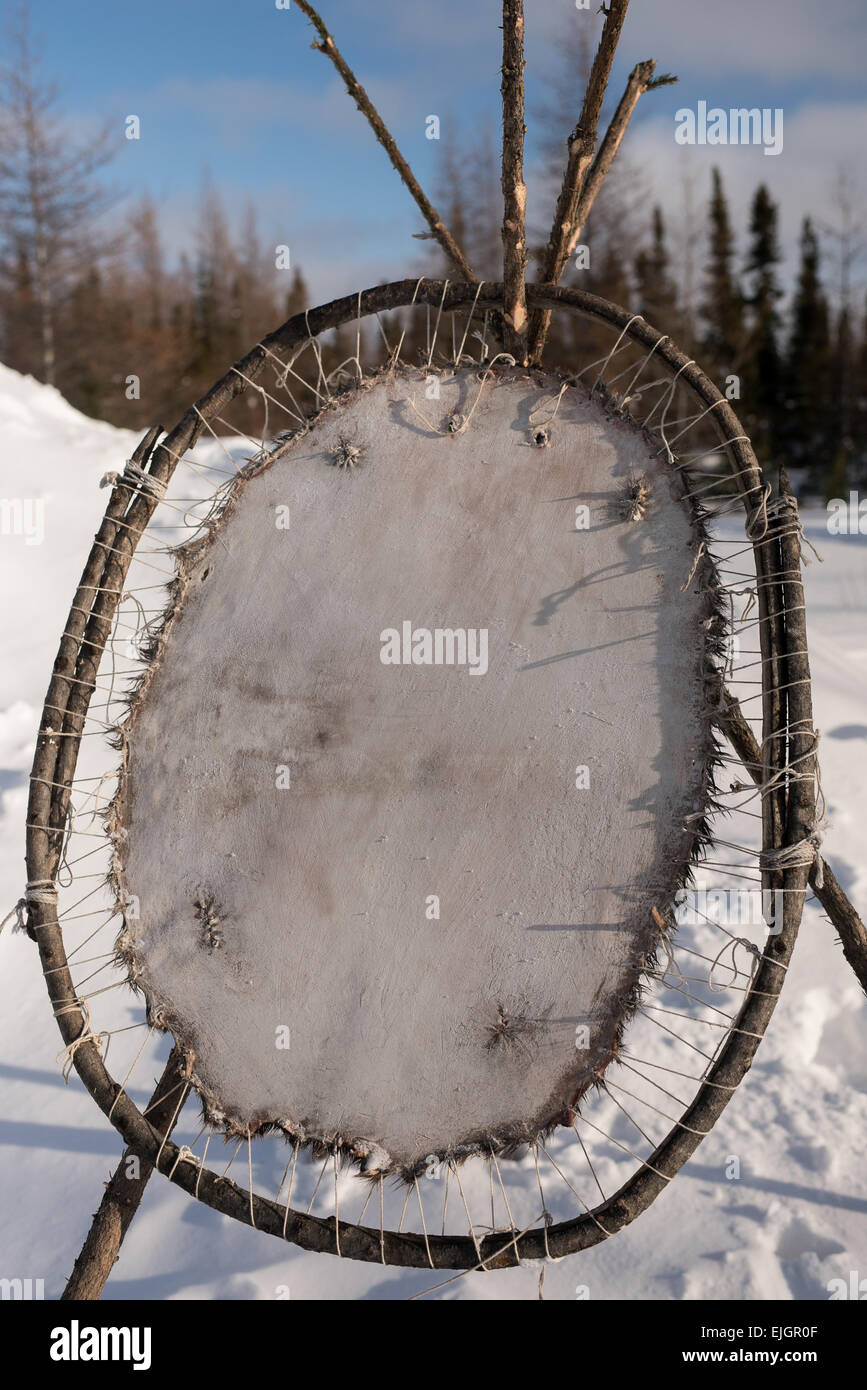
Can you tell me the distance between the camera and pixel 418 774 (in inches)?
56.4

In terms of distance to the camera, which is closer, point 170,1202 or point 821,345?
point 170,1202

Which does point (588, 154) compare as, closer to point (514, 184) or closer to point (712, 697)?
point (514, 184)

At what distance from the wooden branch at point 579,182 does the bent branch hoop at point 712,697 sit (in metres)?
0.08

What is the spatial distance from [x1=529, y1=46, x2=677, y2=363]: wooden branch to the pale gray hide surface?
0.85 ft

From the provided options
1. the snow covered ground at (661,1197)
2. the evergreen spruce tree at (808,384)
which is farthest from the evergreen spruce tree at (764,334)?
the snow covered ground at (661,1197)

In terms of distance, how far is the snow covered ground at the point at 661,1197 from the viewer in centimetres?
182

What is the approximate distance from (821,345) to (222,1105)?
64.9ft

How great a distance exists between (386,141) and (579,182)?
362mm

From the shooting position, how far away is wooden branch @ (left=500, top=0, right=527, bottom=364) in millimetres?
1389

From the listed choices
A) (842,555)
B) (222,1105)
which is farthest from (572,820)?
(842,555)

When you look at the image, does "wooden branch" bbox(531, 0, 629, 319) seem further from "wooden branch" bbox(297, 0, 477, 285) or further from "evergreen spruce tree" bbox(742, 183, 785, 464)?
"evergreen spruce tree" bbox(742, 183, 785, 464)
